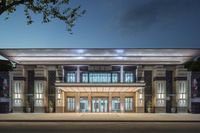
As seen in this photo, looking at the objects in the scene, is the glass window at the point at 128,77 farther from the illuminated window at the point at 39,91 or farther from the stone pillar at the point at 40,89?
the illuminated window at the point at 39,91

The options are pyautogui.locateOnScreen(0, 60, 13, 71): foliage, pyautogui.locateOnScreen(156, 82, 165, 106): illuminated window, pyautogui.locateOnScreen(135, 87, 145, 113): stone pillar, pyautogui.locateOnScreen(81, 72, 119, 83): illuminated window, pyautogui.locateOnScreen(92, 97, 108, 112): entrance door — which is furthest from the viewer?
pyautogui.locateOnScreen(0, 60, 13, 71): foliage

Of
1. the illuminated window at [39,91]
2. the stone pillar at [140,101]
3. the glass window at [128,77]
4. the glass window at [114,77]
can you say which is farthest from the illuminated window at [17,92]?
the stone pillar at [140,101]

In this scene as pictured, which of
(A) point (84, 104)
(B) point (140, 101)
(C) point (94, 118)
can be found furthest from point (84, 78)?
(C) point (94, 118)

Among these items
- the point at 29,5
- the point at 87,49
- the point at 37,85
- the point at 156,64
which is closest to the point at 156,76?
the point at 156,64

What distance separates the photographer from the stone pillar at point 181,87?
6259 centimetres

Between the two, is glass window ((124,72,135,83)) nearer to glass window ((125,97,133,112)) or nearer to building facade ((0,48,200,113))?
building facade ((0,48,200,113))

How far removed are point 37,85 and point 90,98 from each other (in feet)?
27.0

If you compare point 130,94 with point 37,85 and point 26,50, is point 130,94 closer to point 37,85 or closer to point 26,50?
point 37,85

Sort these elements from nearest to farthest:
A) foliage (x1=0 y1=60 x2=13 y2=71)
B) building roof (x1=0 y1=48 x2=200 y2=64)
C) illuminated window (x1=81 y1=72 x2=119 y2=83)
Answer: building roof (x1=0 y1=48 x2=200 y2=64) < illuminated window (x1=81 y1=72 x2=119 y2=83) < foliage (x1=0 y1=60 x2=13 y2=71)

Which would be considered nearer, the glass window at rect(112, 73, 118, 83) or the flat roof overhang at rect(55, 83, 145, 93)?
the flat roof overhang at rect(55, 83, 145, 93)

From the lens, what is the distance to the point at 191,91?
204 feet

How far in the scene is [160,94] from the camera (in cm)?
6334

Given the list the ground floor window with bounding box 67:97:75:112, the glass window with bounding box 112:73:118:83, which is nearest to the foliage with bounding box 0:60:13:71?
the ground floor window with bounding box 67:97:75:112

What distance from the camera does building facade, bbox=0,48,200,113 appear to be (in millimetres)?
62094
